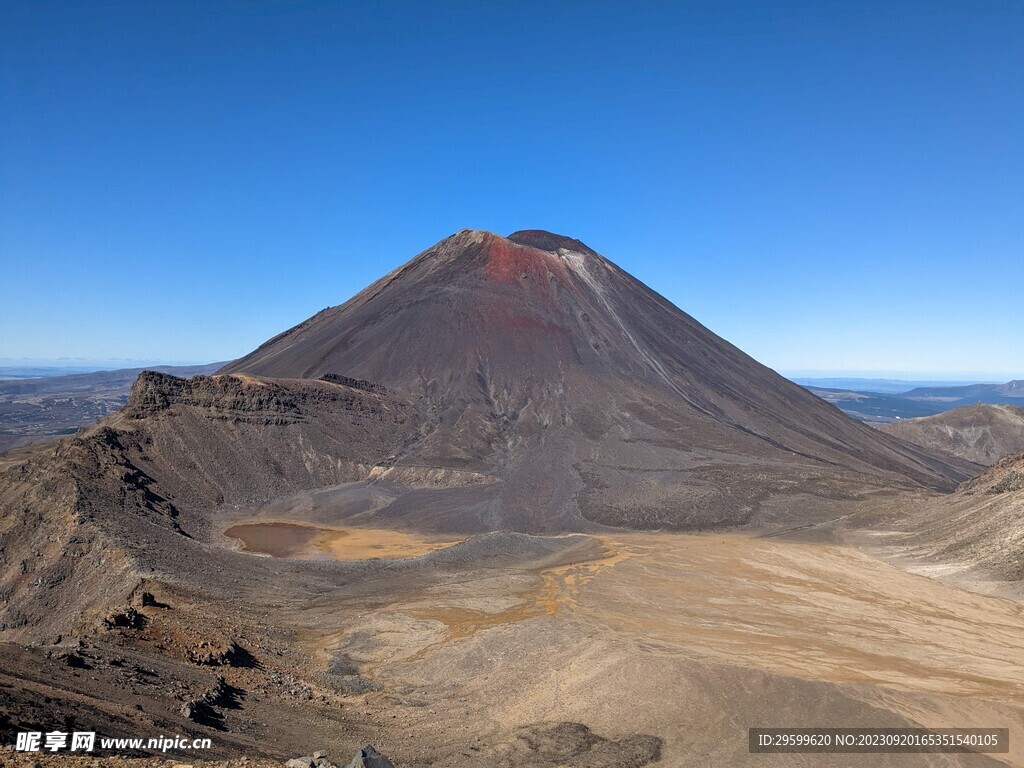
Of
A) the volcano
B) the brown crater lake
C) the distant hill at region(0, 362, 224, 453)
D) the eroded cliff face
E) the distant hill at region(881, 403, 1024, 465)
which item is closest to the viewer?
the eroded cliff face

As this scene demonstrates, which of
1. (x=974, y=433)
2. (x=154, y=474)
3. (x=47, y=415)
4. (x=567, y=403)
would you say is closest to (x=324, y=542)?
(x=154, y=474)

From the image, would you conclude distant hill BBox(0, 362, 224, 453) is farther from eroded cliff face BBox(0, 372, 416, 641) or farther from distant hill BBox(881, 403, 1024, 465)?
distant hill BBox(881, 403, 1024, 465)

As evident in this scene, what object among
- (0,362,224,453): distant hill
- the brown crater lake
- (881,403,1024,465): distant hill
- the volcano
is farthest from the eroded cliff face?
(881,403,1024,465): distant hill

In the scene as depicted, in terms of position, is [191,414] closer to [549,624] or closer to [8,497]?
[8,497]

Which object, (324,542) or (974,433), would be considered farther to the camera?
(974,433)

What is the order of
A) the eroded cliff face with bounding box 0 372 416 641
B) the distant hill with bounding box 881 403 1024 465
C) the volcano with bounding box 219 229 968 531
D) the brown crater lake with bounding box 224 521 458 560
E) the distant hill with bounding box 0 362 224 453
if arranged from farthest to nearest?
the distant hill with bounding box 0 362 224 453 → the distant hill with bounding box 881 403 1024 465 → the volcano with bounding box 219 229 968 531 → the brown crater lake with bounding box 224 521 458 560 → the eroded cliff face with bounding box 0 372 416 641

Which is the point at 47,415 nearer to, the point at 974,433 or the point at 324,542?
the point at 324,542
